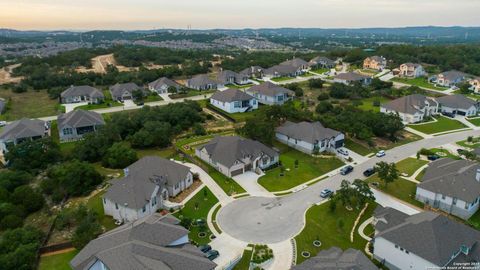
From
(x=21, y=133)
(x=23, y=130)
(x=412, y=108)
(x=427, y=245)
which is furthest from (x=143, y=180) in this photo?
(x=412, y=108)

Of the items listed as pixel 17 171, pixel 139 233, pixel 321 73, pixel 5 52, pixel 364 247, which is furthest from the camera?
pixel 5 52

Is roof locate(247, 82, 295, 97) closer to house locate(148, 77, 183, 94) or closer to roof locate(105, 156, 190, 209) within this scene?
house locate(148, 77, 183, 94)

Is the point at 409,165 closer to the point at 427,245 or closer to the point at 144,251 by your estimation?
the point at 427,245

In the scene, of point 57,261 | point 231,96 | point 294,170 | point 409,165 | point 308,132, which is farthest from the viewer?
point 231,96

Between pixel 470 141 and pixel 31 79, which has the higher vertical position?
pixel 31 79

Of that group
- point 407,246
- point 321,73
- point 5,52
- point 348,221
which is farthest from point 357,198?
point 5,52

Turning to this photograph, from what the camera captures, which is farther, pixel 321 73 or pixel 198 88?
pixel 321 73

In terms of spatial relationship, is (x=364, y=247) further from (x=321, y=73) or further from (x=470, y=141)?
(x=321, y=73)
